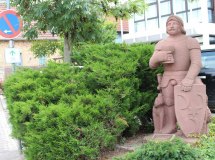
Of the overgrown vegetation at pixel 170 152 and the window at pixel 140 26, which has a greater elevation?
the window at pixel 140 26

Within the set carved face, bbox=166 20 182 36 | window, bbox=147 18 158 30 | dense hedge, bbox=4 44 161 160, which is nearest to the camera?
dense hedge, bbox=4 44 161 160

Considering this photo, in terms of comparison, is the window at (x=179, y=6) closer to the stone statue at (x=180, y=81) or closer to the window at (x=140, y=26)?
the window at (x=140, y=26)

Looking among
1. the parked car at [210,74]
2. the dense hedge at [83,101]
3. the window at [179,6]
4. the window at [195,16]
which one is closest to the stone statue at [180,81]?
the dense hedge at [83,101]

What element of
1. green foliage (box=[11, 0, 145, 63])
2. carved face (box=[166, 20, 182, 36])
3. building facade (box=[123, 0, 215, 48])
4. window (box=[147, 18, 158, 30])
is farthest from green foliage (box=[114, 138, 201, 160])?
window (box=[147, 18, 158, 30])

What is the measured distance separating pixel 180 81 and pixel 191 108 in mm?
408

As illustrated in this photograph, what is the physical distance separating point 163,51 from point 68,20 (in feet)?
9.52

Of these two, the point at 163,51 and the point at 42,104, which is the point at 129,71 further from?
the point at 42,104

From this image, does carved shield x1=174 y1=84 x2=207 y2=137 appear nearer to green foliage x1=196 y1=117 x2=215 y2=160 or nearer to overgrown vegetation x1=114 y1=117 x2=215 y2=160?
green foliage x1=196 y1=117 x2=215 y2=160

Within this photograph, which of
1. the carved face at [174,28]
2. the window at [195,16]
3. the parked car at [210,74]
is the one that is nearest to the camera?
the carved face at [174,28]

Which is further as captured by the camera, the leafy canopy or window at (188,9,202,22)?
window at (188,9,202,22)

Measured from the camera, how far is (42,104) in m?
5.30

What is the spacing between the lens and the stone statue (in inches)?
195

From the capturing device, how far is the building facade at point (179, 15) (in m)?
18.8

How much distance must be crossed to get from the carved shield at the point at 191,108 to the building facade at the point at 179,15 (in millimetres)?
13311
